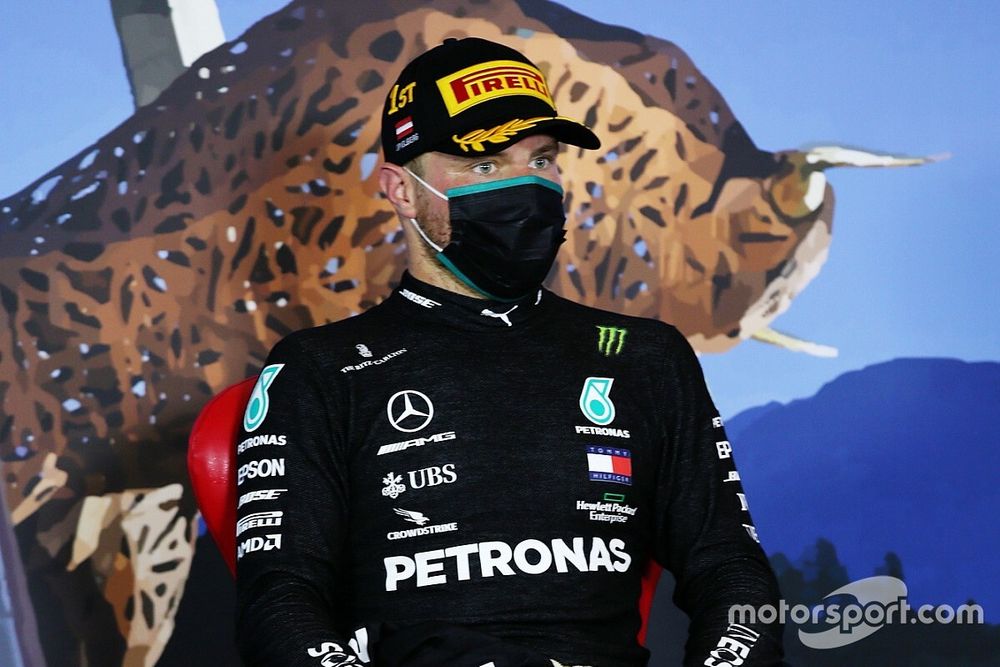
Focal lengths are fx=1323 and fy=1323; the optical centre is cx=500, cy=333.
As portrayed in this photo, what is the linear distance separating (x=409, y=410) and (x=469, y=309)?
0.18 meters

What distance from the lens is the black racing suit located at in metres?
1.57

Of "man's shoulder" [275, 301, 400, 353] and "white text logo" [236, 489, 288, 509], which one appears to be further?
"man's shoulder" [275, 301, 400, 353]

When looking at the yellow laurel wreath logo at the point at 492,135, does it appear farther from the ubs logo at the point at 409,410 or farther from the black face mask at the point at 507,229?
the ubs logo at the point at 409,410

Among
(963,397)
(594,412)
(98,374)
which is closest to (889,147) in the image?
(963,397)

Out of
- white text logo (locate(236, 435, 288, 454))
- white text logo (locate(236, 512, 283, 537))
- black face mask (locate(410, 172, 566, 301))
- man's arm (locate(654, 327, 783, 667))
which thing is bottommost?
man's arm (locate(654, 327, 783, 667))

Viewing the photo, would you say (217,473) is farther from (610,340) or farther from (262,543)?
(610,340)

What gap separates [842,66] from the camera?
94.5 inches

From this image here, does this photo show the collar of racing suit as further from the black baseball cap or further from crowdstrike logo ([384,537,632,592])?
crowdstrike logo ([384,537,632,592])

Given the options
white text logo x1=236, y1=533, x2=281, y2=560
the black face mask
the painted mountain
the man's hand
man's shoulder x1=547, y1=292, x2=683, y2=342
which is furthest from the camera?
the painted mountain

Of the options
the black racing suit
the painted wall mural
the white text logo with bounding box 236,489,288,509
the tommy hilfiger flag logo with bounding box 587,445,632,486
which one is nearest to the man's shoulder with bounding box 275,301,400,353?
the black racing suit

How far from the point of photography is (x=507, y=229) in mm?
1692

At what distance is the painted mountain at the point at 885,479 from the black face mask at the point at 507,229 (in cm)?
75

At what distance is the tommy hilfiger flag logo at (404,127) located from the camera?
1759 millimetres

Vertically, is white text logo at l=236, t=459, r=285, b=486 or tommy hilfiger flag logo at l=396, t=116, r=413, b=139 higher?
tommy hilfiger flag logo at l=396, t=116, r=413, b=139
